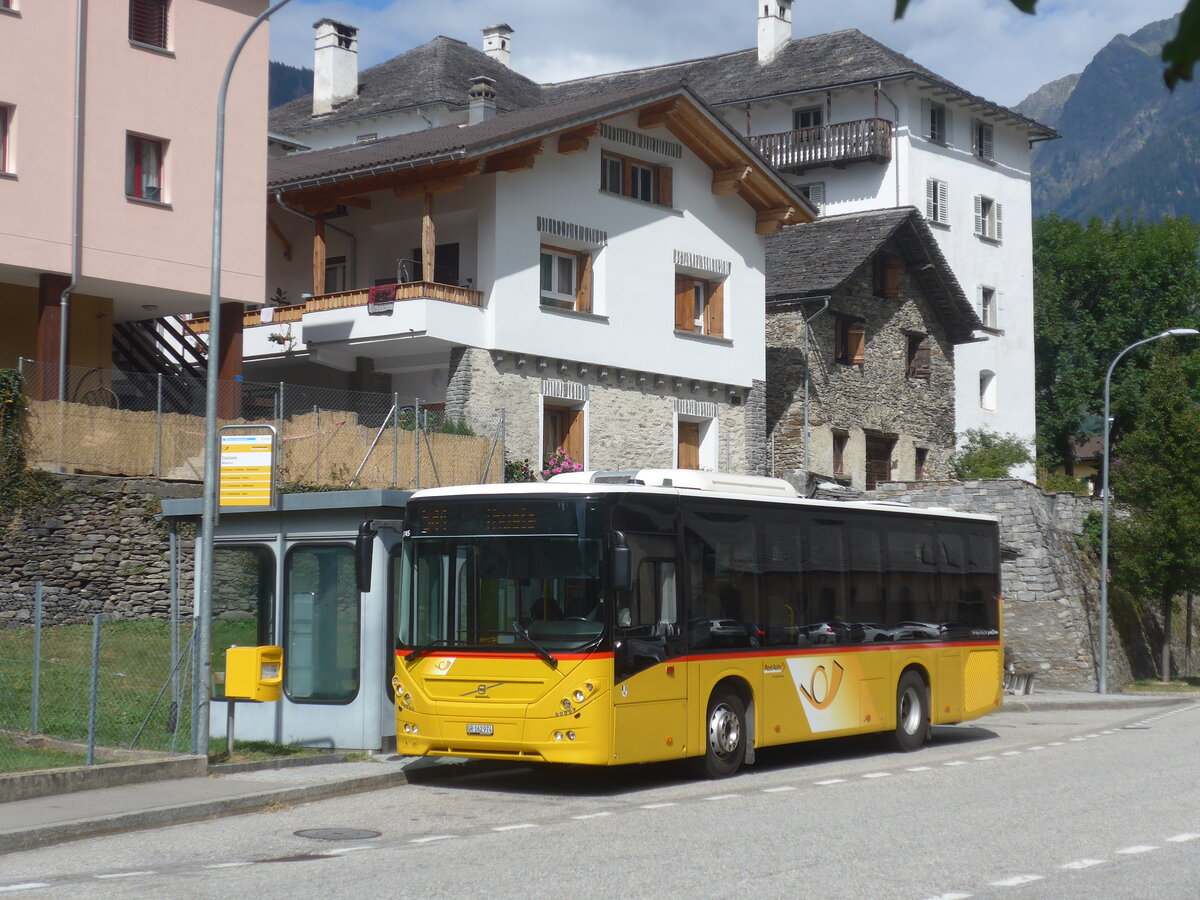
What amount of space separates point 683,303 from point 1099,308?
31.9m

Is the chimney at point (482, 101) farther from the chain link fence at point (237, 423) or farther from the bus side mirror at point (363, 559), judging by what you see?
the bus side mirror at point (363, 559)

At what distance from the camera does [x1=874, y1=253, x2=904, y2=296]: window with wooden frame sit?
4578 centimetres

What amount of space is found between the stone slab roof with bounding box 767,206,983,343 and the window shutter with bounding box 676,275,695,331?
20.1 feet

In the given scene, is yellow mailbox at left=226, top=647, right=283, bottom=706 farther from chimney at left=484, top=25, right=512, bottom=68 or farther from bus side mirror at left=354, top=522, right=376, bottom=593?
chimney at left=484, top=25, right=512, bottom=68

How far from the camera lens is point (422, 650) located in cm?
1483

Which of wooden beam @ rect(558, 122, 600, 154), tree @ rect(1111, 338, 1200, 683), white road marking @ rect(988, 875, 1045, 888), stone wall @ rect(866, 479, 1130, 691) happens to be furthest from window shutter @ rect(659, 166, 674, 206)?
white road marking @ rect(988, 875, 1045, 888)

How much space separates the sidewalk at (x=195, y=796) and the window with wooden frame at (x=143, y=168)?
49.8 feet

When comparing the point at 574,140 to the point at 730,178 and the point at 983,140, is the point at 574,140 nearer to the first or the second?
the point at 730,178

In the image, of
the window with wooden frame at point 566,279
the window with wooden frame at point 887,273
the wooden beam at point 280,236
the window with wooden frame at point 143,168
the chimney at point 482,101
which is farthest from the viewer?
the window with wooden frame at point 887,273

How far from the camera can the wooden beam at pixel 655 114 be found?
35.7 metres

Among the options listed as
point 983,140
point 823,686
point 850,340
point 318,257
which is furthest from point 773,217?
point 823,686

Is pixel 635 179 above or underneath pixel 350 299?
above

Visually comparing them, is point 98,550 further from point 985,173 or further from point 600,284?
point 985,173

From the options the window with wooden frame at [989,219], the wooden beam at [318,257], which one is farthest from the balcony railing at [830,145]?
the wooden beam at [318,257]
